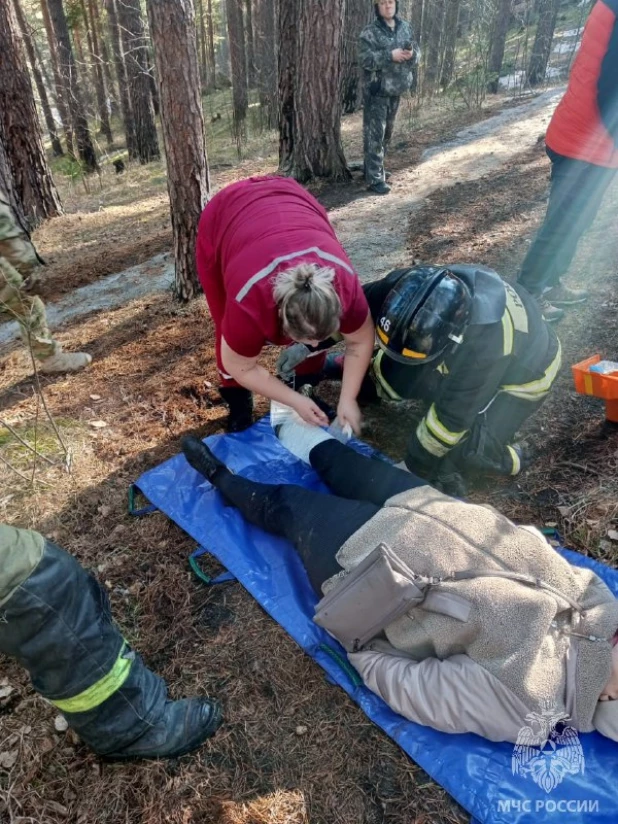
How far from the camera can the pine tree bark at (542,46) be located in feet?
42.8

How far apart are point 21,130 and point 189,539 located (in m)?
7.16

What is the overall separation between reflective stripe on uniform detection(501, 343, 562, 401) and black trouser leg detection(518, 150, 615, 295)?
1373 mm

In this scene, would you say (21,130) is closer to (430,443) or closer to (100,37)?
(430,443)

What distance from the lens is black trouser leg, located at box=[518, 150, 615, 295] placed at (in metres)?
3.69

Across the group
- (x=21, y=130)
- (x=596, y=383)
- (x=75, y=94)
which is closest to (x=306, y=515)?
(x=596, y=383)

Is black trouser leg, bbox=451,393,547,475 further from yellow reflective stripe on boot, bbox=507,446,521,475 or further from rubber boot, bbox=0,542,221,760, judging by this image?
rubber boot, bbox=0,542,221,760

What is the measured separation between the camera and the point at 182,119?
435 centimetres

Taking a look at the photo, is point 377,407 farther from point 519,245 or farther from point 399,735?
point 519,245

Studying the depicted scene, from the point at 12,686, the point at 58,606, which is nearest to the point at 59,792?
the point at 12,686

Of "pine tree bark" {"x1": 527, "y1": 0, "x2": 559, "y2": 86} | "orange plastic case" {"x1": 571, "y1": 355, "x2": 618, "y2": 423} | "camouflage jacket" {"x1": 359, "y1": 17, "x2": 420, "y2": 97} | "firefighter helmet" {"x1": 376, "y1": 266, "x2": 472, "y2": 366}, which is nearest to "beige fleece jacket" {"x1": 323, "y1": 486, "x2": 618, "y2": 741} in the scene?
"firefighter helmet" {"x1": 376, "y1": 266, "x2": 472, "y2": 366}

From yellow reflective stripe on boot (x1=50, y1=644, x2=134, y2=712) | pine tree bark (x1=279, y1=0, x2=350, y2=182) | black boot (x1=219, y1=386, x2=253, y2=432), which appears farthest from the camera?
pine tree bark (x1=279, y1=0, x2=350, y2=182)

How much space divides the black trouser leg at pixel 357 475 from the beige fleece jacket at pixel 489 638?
368 millimetres

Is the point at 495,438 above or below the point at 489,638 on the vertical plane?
below

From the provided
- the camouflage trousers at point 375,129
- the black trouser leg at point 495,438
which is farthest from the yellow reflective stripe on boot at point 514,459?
the camouflage trousers at point 375,129
